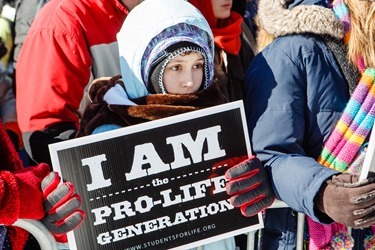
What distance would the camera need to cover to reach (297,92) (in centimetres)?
269

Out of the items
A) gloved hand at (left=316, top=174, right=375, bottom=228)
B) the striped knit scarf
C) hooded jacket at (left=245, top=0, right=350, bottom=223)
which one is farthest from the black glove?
gloved hand at (left=316, top=174, right=375, bottom=228)

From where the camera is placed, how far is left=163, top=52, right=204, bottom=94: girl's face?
2916mm

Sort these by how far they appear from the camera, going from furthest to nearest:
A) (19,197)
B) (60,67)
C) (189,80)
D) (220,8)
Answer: (220,8) < (60,67) < (189,80) < (19,197)

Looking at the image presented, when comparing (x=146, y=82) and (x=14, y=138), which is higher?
(x=146, y=82)

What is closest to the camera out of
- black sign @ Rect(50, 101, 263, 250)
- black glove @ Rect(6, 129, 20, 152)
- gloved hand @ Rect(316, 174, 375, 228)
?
gloved hand @ Rect(316, 174, 375, 228)

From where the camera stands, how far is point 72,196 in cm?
243

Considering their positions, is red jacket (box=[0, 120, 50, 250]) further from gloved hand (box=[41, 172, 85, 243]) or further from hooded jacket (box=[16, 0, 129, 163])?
hooded jacket (box=[16, 0, 129, 163])

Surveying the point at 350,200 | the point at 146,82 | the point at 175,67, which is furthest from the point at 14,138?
the point at 350,200

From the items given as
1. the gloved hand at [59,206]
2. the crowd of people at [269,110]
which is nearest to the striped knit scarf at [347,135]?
the crowd of people at [269,110]

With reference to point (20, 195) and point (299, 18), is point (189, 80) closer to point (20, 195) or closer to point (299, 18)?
point (299, 18)

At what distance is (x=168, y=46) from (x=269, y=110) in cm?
47

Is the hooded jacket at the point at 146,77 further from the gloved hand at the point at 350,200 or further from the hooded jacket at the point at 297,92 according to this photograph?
the gloved hand at the point at 350,200

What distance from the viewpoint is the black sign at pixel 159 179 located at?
254 centimetres

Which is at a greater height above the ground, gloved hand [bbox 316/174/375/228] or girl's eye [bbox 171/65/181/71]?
girl's eye [bbox 171/65/181/71]
